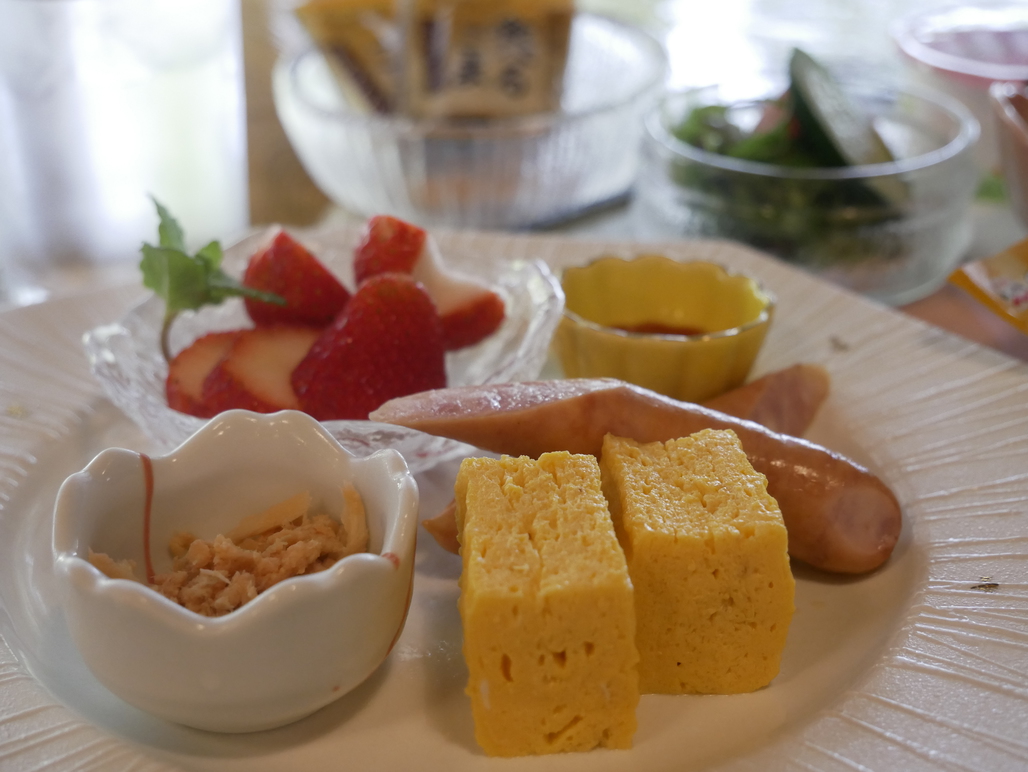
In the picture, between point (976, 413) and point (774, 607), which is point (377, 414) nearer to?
point (774, 607)

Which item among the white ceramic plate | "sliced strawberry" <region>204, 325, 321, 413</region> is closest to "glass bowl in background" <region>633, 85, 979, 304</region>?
the white ceramic plate

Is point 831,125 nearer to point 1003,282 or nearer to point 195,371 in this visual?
point 1003,282

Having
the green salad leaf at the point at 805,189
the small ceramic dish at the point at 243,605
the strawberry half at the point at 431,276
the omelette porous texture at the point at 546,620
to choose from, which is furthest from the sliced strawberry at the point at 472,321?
the green salad leaf at the point at 805,189

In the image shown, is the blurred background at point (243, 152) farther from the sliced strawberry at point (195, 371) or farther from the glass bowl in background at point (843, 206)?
the sliced strawberry at point (195, 371)

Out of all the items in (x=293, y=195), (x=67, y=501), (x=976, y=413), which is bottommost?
(x=293, y=195)

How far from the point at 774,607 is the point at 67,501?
30.6 inches

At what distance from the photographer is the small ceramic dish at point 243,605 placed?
35.2 inches

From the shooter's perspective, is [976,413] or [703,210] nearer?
[976,413]

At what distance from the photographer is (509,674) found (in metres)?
0.94

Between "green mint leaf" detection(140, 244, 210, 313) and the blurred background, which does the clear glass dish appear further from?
the blurred background

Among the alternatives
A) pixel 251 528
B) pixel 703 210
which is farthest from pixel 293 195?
pixel 251 528

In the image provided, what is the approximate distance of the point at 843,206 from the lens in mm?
2004

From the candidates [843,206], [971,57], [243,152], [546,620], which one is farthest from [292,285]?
[971,57]

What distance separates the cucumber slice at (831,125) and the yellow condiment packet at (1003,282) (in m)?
0.31
